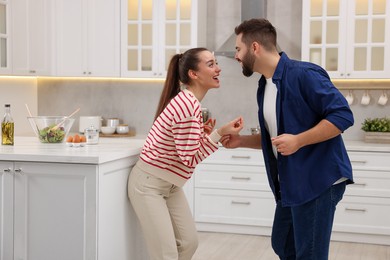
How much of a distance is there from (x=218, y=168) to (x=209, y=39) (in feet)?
4.31

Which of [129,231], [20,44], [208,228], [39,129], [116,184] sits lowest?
[208,228]

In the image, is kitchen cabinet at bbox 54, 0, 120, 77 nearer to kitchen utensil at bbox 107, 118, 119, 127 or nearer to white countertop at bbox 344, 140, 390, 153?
kitchen utensil at bbox 107, 118, 119, 127

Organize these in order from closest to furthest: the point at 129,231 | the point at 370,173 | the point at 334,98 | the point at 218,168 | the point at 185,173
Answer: the point at 334,98, the point at 185,173, the point at 129,231, the point at 370,173, the point at 218,168

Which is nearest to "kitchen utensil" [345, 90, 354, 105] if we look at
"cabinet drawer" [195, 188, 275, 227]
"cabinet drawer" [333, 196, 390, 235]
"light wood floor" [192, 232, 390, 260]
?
"cabinet drawer" [333, 196, 390, 235]

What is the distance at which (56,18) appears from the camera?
228 inches

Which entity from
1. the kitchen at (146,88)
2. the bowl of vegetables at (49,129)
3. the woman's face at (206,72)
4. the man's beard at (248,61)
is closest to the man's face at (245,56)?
the man's beard at (248,61)

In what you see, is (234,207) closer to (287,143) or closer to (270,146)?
(270,146)

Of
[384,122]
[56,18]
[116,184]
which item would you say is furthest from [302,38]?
[116,184]

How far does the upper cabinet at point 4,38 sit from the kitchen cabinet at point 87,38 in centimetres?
51

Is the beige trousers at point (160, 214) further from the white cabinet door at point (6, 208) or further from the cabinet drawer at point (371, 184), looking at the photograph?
the cabinet drawer at point (371, 184)

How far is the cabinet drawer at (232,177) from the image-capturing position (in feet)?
17.0

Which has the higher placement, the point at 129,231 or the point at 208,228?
the point at 129,231

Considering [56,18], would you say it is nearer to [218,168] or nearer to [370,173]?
[218,168]

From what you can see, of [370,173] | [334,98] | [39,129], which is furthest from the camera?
[370,173]
